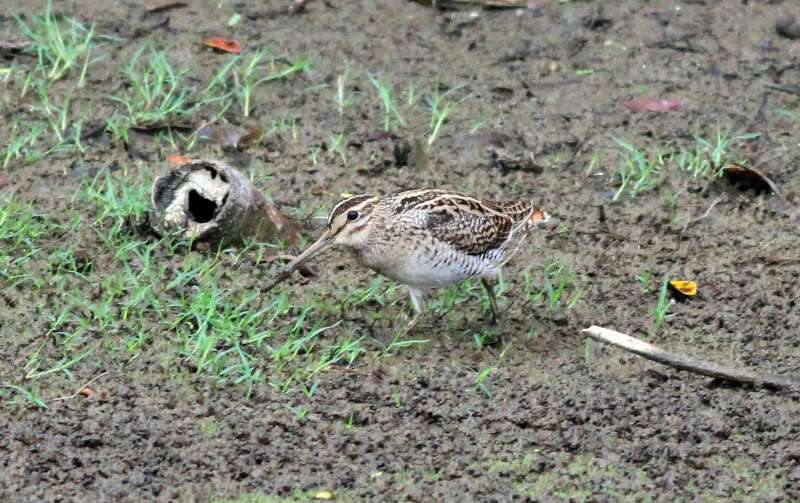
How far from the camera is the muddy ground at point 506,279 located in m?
5.95

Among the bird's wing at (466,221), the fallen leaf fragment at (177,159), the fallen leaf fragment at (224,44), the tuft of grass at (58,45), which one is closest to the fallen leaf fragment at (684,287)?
the bird's wing at (466,221)

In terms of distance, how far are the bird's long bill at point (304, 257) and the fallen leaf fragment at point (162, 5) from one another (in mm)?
3484

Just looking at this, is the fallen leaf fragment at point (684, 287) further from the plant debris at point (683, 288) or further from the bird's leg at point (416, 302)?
the bird's leg at point (416, 302)

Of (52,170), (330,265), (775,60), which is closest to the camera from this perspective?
(330,265)

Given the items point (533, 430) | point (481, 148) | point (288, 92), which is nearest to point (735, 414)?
point (533, 430)

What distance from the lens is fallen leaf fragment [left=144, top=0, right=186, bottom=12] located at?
10000mm

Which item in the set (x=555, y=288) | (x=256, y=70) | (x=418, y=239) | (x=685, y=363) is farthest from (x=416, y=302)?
(x=256, y=70)

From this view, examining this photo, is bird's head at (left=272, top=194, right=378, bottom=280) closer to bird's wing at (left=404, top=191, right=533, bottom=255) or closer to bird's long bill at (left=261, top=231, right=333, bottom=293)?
bird's long bill at (left=261, top=231, right=333, bottom=293)

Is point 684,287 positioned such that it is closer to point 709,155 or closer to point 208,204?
point 709,155

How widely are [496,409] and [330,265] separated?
1.66 metres

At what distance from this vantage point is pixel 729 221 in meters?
8.35

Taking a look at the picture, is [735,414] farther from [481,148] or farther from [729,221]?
[481,148]

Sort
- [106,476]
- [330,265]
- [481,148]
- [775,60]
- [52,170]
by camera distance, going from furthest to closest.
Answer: [775,60], [481,148], [52,170], [330,265], [106,476]

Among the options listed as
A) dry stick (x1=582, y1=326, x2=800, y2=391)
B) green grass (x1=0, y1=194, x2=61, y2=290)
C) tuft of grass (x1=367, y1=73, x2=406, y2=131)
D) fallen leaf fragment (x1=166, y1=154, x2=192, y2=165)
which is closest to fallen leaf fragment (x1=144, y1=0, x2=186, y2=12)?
tuft of grass (x1=367, y1=73, x2=406, y2=131)
